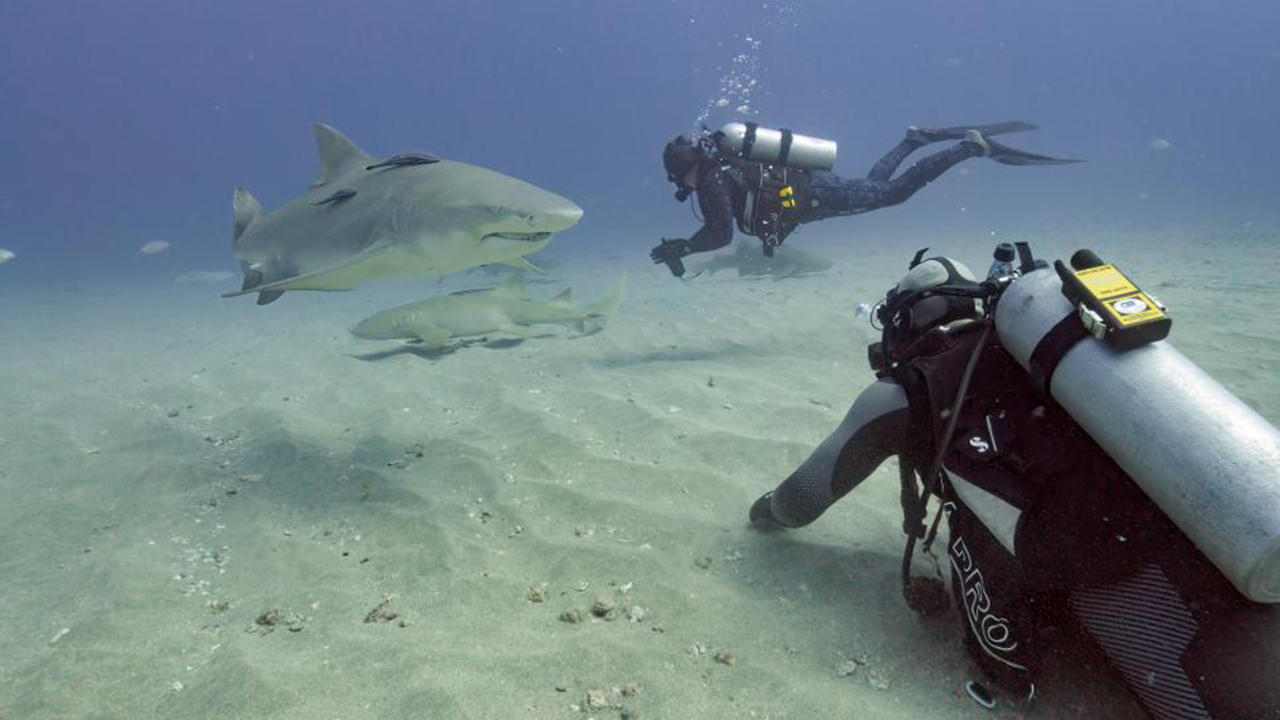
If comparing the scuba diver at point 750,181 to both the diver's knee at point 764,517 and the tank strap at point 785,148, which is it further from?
the diver's knee at point 764,517

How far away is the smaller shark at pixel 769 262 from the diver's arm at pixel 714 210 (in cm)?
594

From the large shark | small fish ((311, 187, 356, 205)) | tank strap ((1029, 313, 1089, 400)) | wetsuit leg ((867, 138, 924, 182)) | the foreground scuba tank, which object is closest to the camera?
the foreground scuba tank

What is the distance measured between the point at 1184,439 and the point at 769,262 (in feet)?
40.7

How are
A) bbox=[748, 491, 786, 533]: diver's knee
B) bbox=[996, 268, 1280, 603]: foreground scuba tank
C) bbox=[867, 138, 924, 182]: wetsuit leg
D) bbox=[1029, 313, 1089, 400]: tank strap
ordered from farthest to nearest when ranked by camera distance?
bbox=[867, 138, 924, 182]: wetsuit leg
bbox=[748, 491, 786, 533]: diver's knee
bbox=[1029, 313, 1089, 400]: tank strap
bbox=[996, 268, 1280, 603]: foreground scuba tank

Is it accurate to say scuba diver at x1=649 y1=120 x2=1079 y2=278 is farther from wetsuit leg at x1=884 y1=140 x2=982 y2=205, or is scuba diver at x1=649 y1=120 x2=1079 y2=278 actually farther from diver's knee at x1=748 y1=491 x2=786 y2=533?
diver's knee at x1=748 y1=491 x2=786 y2=533

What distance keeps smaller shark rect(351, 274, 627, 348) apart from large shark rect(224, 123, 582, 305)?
2387 millimetres

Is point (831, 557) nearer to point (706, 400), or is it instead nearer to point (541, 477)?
point (541, 477)

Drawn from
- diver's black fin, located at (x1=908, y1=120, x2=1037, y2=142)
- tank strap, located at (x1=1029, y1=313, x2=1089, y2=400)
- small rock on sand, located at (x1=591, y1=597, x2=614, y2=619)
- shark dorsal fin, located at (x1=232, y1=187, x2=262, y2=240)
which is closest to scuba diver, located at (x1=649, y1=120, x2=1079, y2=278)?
diver's black fin, located at (x1=908, y1=120, x2=1037, y2=142)

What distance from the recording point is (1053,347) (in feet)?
6.43

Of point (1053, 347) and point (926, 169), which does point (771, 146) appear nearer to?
point (926, 169)

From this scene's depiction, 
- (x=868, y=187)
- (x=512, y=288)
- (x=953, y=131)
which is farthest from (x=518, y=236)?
(x=953, y=131)

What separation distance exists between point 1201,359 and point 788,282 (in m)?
7.79

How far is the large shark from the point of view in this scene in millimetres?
3646

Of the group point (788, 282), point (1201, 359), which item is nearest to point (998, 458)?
point (1201, 359)
